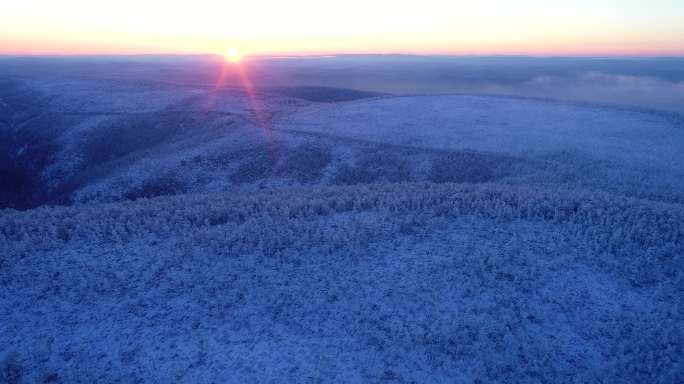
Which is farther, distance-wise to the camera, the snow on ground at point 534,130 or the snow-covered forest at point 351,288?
the snow on ground at point 534,130

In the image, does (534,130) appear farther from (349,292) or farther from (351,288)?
(349,292)

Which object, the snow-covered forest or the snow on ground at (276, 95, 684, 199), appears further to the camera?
the snow on ground at (276, 95, 684, 199)

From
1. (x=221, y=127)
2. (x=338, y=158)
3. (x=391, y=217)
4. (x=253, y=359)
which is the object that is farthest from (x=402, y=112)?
(x=253, y=359)

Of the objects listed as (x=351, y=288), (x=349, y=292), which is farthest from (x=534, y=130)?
(x=349, y=292)

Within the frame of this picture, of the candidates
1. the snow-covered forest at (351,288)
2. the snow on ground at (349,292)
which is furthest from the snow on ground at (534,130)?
the snow on ground at (349,292)

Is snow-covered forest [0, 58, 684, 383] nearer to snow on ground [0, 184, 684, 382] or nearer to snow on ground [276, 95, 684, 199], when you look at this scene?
snow on ground [0, 184, 684, 382]

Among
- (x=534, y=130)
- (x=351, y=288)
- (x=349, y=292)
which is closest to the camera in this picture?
(x=349, y=292)

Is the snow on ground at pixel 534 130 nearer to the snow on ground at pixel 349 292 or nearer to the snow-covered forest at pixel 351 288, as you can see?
the snow-covered forest at pixel 351 288

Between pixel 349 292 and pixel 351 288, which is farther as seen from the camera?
pixel 351 288

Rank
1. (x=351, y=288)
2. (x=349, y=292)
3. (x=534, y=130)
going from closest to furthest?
1. (x=349, y=292)
2. (x=351, y=288)
3. (x=534, y=130)

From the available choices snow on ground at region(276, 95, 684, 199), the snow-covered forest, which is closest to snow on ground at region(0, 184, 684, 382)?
the snow-covered forest

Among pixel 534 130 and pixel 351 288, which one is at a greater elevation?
pixel 534 130
